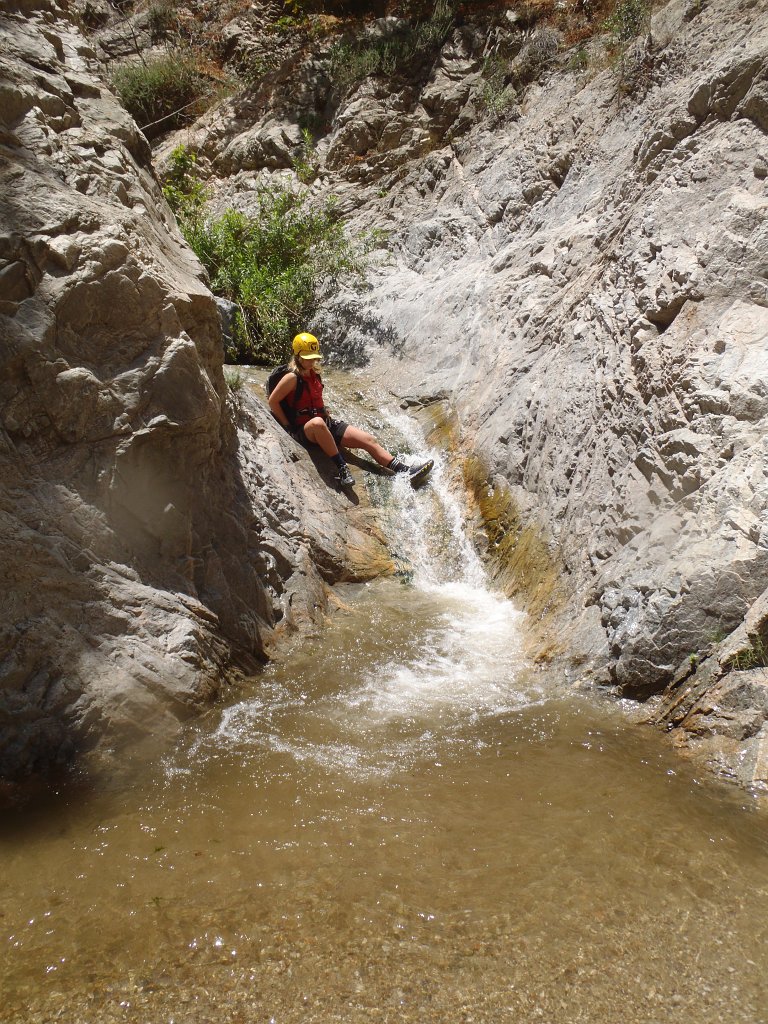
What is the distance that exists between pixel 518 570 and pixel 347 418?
3297 mm

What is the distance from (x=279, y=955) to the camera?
2.09 meters

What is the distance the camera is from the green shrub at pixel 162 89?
14.7 meters

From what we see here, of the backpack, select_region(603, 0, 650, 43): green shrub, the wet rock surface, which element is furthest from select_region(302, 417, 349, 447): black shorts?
select_region(603, 0, 650, 43): green shrub

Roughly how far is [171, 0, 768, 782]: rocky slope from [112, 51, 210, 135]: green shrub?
5280mm

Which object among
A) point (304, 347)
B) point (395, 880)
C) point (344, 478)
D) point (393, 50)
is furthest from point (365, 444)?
point (393, 50)

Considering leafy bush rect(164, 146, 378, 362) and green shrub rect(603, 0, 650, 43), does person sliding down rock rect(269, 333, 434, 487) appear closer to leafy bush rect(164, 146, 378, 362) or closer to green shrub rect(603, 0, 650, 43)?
leafy bush rect(164, 146, 378, 362)

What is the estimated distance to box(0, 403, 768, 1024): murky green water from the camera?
196 centimetres

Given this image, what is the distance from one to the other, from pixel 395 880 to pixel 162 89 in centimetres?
1703

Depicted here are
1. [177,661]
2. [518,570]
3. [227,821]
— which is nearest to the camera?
[227,821]

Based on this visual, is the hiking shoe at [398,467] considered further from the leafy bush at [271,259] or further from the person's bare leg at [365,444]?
the leafy bush at [271,259]

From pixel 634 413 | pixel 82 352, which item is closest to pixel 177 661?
pixel 82 352

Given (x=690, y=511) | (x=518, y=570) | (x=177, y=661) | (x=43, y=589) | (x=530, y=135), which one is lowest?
(x=177, y=661)

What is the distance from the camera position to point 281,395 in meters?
6.85

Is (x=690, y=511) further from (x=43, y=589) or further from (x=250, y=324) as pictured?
(x=250, y=324)
